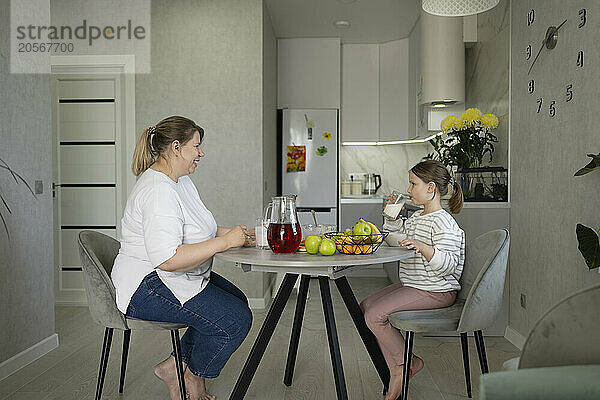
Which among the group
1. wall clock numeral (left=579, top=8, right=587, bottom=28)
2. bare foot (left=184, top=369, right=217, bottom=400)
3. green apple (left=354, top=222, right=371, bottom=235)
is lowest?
bare foot (left=184, top=369, right=217, bottom=400)

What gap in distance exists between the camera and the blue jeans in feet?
8.48

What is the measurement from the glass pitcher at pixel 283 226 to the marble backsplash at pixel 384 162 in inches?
185

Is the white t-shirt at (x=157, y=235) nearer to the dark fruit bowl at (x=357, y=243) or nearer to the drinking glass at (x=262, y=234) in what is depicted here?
the drinking glass at (x=262, y=234)

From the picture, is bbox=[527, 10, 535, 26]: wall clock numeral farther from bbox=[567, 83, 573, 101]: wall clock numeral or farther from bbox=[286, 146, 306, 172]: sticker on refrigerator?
bbox=[286, 146, 306, 172]: sticker on refrigerator

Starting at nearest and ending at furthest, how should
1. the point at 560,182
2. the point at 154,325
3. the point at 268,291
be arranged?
the point at 154,325 → the point at 560,182 → the point at 268,291

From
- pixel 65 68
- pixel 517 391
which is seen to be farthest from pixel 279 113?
pixel 517 391

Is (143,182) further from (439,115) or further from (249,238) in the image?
(439,115)

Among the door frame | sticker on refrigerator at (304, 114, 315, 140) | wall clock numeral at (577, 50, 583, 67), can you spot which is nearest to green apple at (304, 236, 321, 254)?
wall clock numeral at (577, 50, 583, 67)

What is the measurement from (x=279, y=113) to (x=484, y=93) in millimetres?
2366

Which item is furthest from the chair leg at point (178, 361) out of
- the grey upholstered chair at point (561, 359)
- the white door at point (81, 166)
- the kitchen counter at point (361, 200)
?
the kitchen counter at point (361, 200)

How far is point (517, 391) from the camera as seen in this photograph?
1169 mm

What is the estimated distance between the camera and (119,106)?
17.1 feet

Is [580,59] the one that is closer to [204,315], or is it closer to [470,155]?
[470,155]

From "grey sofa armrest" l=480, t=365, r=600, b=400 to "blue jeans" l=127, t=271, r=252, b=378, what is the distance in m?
1.58
